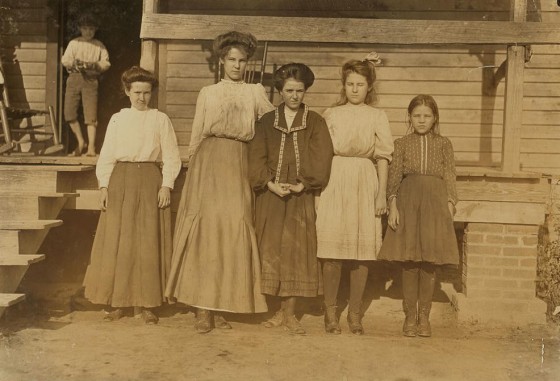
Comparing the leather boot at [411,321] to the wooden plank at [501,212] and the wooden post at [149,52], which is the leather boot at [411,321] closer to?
the wooden plank at [501,212]

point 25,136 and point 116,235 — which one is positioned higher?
point 25,136

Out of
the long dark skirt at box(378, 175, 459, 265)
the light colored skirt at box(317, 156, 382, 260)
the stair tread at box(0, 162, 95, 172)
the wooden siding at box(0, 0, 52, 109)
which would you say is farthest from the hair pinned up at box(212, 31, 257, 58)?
the wooden siding at box(0, 0, 52, 109)

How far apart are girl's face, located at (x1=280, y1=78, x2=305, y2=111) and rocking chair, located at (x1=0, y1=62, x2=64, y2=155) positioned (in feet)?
11.6

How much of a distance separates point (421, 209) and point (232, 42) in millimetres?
1884

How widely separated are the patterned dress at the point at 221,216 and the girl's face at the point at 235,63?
0.06m

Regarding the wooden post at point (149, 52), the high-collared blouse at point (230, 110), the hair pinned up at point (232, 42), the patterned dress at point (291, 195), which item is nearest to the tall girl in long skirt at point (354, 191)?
the patterned dress at point (291, 195)

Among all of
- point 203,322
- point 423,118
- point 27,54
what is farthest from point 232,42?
point 27,54

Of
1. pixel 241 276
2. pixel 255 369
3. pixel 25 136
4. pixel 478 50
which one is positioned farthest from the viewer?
pixel 25 136

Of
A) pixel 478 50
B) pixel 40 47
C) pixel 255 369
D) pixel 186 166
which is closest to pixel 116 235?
pixel 186 166

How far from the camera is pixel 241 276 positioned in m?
4.53

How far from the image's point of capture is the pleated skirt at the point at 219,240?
4.53 m

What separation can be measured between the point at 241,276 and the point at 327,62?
338cm

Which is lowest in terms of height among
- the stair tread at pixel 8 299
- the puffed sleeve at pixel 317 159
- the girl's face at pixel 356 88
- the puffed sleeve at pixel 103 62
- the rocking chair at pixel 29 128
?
the stair tread at pixel 8 299

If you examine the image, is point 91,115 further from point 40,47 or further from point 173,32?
point 173,32
